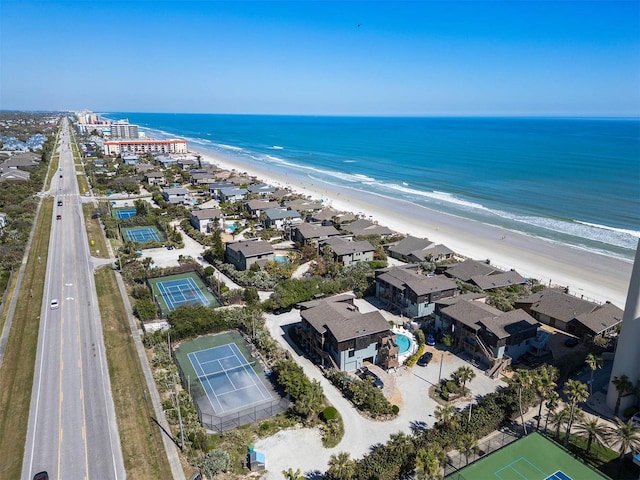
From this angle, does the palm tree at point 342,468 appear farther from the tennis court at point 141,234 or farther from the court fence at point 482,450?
the tennis court at point 141,234

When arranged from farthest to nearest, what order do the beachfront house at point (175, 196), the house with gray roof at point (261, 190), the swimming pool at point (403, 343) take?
→ 1. the house with gray roof at point (261, 190)
2. the beachfront house at point (175, 196)
3. the swimming pool at point (403, 343)

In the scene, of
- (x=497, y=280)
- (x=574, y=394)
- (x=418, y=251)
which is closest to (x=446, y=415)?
(x=574, y=394)

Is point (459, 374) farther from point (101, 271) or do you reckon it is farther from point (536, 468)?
point (101, 271)

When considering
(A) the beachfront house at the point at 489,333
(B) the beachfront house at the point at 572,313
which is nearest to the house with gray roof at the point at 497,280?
(B) the beachfront house at the point at 572,313

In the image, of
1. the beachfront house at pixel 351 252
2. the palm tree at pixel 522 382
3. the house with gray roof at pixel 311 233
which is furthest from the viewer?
the house with gray roof at pixel 311 233

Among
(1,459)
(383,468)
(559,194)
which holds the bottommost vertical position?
(1,459)

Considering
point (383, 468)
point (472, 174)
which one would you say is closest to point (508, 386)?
point (383, 468)
